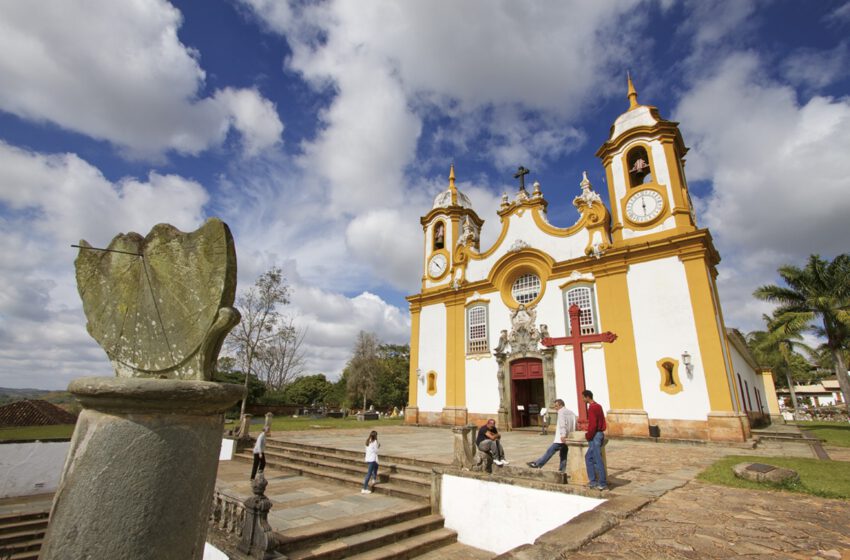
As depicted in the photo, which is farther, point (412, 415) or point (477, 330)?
point (412, 415)

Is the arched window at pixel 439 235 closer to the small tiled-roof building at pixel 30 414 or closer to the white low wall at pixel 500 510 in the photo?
the white low wall at pixel 500 510

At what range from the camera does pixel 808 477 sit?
6547 mm

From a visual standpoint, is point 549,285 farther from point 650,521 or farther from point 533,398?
point 650,521

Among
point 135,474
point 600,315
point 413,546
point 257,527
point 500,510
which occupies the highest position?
point 600,315

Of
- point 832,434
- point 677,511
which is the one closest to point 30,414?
point 677,511

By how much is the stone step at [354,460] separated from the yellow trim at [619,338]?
884 centimetres

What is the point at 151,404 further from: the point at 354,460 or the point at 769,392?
Result: the point at 769,392

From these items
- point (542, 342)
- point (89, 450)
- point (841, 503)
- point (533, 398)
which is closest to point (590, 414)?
point (841, 503)

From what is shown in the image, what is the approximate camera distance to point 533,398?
18.6 m

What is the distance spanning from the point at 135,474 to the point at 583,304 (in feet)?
52.9

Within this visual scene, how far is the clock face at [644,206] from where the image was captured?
15.2 m

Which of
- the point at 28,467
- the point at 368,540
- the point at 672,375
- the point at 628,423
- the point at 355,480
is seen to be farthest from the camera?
the point at 628,423

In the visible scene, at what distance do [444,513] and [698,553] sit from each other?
14.7 ft

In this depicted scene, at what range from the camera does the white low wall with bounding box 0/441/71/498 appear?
10.3 m
